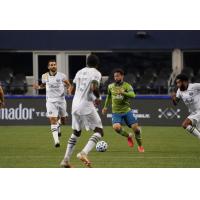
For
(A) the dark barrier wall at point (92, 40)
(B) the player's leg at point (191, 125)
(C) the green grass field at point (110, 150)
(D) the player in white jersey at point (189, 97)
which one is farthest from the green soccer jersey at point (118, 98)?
(A) the dark barrier wall at point (92, 40)

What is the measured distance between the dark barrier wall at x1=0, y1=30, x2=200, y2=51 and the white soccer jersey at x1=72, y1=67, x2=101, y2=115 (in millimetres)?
24344

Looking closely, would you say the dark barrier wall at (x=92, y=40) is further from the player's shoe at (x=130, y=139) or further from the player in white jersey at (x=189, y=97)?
the player in white jersey at (x=189, y=97)

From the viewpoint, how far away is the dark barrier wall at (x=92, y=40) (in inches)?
1645

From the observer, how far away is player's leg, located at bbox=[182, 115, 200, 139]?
21188 millimetres

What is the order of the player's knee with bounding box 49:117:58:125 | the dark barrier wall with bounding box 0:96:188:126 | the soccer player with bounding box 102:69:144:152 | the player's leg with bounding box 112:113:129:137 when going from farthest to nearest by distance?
1. the dark barrier wall with bounding box 0:96:188:126
2. the player's knee with bounding box 49:117:58:125
3. the player's leg with bounding box 112:113:129:137
4. the soccer player with bounding box 102:69:144:152

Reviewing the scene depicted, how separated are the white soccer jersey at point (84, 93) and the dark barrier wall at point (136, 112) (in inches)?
634

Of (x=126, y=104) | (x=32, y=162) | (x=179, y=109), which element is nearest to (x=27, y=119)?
(x=179, y=109)

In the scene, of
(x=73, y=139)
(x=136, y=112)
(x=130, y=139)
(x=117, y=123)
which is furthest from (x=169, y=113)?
(x=73, y=139)

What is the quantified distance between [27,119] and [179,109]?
5794 mm

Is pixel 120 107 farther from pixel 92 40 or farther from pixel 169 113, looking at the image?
pixel 92 40

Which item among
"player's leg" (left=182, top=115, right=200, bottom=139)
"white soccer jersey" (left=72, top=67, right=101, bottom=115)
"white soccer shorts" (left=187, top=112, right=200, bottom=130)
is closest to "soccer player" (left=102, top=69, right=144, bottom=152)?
"player's leg" (left=182, top=115, right=200, bottom=139)

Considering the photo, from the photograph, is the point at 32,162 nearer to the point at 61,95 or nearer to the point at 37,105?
the point at 61,95

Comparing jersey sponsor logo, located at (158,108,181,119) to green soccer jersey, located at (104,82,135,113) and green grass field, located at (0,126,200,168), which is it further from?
green soccer jersey, located at (104,82,135,113)

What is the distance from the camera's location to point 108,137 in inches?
1084
